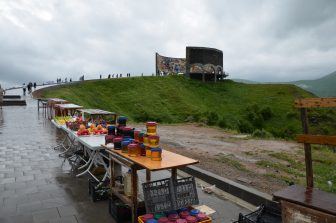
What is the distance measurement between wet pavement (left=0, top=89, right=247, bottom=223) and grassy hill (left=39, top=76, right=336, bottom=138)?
26.3 metres

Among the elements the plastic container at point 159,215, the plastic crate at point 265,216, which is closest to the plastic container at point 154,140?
the plastic container at point 159,215

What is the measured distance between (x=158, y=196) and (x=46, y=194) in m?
2.87

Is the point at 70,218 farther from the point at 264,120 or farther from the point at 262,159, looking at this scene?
the point at 264,120

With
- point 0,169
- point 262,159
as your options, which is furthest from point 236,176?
point 0,169

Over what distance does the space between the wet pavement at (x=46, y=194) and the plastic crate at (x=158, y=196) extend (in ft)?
3.40

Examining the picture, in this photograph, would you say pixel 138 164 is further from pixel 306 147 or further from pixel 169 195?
pixel 306 147

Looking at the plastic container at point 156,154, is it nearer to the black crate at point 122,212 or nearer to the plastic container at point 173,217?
the plastic container at point 173,217

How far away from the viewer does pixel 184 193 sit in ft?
15.4

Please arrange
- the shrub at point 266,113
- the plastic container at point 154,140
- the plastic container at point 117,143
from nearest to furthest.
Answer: the plastic container at point 154,140
the plastic container at point 117,143
the shrub at point 266,113

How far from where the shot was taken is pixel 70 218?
512 centimetres

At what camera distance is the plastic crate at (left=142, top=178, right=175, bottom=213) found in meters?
4.40

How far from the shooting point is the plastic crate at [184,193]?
461cm

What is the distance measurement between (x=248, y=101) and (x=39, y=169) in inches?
1901

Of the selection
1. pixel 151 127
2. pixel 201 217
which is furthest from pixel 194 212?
pixel 151 127
